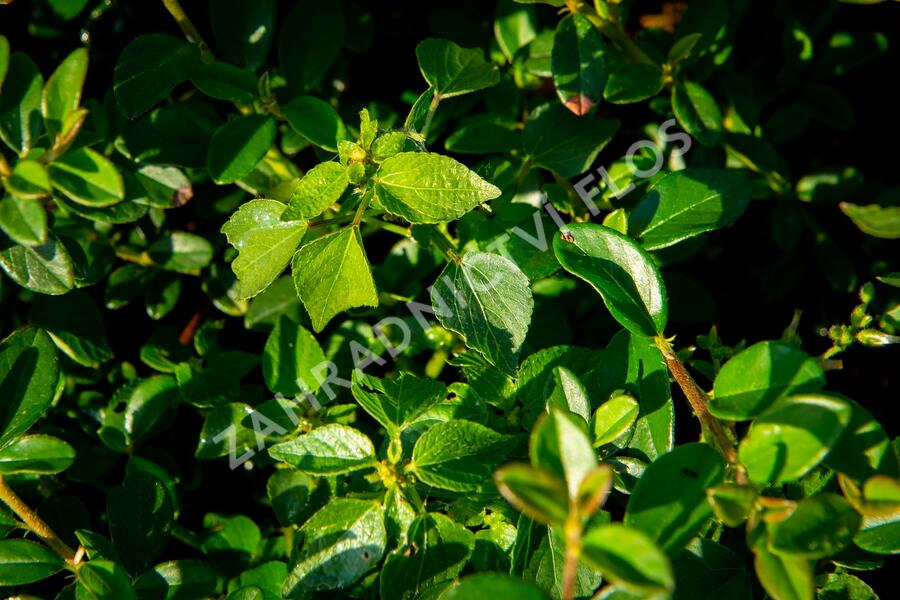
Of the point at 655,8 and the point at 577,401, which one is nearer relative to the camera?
the point at 577,401

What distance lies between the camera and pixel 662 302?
→ 117 centimetres

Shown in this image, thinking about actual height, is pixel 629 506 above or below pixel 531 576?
above

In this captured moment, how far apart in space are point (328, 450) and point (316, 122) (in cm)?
60

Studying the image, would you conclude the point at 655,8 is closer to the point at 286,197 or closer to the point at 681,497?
the point at 286,197

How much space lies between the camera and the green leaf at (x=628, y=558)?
73 centimetres

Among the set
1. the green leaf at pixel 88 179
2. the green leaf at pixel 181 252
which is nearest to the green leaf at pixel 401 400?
the green leaf at pixel 88 179

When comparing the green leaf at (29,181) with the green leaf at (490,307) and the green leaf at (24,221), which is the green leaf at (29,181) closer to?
the green leaf at (24,221)

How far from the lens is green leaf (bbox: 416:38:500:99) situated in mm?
1378

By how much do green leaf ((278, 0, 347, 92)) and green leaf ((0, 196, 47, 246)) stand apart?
0.70m

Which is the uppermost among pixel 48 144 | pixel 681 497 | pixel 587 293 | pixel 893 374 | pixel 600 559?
pixel 48 144

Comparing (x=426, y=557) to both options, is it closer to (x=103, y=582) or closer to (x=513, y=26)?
(x=103, y=582)

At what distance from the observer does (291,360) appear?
1.44m

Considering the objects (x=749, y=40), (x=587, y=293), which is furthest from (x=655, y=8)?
(x=587, y=293)

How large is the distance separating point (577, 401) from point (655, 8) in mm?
1457
